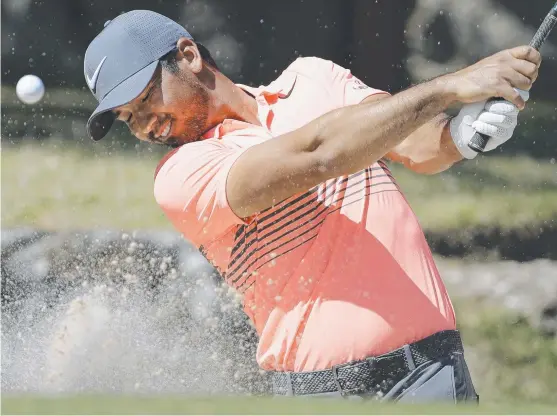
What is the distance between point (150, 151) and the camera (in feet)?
24.5

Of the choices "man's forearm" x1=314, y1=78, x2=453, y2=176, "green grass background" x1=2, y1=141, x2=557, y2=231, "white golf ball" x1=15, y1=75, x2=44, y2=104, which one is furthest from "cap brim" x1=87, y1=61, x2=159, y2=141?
"white golf ball" x1=15, y1=75, x2=44, y2=104

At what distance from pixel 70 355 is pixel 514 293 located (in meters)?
2.40

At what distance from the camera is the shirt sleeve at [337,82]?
2.60 m

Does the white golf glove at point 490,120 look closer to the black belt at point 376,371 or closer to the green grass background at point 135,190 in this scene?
the black belt at point 376,371

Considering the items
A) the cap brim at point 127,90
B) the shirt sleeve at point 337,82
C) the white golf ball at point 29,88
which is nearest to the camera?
the cap brim at point 127,90

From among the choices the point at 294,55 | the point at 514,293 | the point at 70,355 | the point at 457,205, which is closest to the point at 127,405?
the point at 70,355

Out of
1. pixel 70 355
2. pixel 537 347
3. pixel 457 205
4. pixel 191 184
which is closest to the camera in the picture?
Answer: pixel 191 184

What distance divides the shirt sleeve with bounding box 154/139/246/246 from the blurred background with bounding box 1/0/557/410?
1323 mm

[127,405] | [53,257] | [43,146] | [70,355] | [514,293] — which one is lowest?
[43,146]

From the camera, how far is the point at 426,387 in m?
2.34

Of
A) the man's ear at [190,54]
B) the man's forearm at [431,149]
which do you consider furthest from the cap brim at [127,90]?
the man's forearm at [431,149]

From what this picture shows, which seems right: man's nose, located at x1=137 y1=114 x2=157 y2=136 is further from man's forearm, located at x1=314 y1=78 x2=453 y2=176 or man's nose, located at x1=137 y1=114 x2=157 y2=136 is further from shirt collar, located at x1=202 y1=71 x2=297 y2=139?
man's forearm, located at x1=314 y1=78 x2=453 y2=176

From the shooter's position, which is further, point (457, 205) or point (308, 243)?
point (457, 205)

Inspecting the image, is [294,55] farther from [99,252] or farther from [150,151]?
[99,252]
